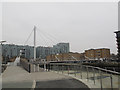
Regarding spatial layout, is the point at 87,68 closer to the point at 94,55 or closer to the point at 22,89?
the point at 22,89

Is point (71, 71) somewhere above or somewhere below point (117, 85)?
below

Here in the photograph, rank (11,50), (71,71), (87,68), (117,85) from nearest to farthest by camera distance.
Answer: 1. (117,85)
2. (87,68)
3. (71,71)
4. (11,50)

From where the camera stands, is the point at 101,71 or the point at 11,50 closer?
the point at 101,71

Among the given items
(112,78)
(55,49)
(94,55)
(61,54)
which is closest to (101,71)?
(112,78)

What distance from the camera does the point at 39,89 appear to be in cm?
689

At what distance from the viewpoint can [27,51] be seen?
8162cm

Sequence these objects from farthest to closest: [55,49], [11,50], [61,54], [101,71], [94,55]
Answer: [11,50] < [94,55] < [55,49] < [61,54] < [101,71]

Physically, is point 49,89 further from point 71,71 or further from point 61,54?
point 61,54

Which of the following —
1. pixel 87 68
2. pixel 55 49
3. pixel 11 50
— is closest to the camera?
pixel 87 68

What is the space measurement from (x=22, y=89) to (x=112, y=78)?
398 centimetres

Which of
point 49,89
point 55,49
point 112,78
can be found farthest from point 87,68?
point 55,49

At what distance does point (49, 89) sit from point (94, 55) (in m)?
74.6

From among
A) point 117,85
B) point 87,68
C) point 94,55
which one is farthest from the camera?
point 94,55

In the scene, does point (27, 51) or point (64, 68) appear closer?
point (64, 68)
